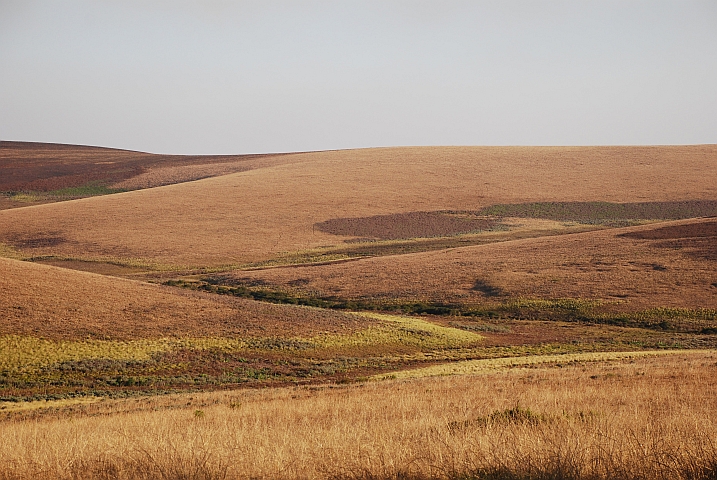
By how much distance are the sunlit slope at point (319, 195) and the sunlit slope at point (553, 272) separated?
1709cm

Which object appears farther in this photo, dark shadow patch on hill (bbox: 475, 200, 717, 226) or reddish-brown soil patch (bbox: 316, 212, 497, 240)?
dark shadow patch on hill (bbox: 475, 200, 717, 226)

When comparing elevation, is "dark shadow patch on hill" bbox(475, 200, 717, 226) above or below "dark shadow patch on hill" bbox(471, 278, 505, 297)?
above

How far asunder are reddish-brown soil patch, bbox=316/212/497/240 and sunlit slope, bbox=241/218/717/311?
16640 mm

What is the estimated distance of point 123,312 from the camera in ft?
132

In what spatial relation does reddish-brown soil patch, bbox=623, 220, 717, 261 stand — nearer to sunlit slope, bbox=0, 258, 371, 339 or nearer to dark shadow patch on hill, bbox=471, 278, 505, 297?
dark shadow patch on hill, bbox=471, 278, 505, 297

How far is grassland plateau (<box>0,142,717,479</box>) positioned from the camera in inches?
347

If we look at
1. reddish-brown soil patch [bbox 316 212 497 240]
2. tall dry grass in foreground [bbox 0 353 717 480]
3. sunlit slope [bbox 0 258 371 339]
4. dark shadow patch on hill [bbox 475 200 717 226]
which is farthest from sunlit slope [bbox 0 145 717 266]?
tall dry grass in foreground [bbox 0 353 717 480]

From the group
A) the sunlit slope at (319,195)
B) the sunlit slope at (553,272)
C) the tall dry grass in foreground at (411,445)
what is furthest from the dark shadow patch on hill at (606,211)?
the tall dry grass in foreground at (411,445)

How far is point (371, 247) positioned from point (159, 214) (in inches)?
1201

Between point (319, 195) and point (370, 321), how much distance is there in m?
58.8

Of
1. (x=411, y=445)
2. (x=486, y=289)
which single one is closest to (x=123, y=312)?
(x=486, y=289)

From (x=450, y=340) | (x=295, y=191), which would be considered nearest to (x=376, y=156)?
(x=295, y=191)

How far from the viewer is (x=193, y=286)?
192 feet

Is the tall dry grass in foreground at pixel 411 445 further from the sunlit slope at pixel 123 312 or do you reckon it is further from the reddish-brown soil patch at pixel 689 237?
the reddish-brown soil patch at pixel 689 237
